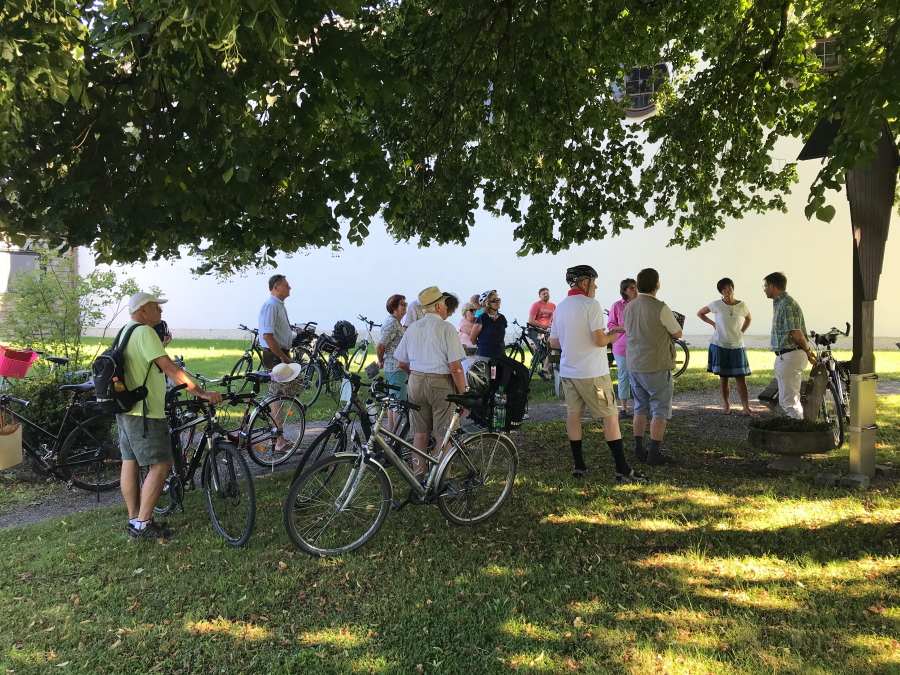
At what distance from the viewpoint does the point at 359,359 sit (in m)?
12.9

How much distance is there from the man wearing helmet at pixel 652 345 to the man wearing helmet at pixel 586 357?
2.04ft

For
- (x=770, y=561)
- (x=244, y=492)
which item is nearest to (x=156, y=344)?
(x=244, y=492)

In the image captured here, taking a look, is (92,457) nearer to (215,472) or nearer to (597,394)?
(215,472)

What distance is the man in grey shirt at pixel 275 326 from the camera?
7121 mm

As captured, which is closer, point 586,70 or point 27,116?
point 27,116

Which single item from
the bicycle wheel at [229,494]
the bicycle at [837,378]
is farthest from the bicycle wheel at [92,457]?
the bicycle at [837,378]

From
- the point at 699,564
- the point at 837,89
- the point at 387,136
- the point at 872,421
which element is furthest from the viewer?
the point at 387,136

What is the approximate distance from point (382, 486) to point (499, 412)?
1333 mm

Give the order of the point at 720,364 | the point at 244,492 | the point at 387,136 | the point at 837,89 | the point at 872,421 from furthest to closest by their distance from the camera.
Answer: the point at 720,364
the point at 387,136
the point at 872,421
the point at 244,492
the point at 837,89

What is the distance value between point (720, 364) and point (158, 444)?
23.2 ft

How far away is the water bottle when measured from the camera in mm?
5280

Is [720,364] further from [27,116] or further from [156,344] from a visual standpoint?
[27,116]

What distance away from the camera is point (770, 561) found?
4188 millimetres

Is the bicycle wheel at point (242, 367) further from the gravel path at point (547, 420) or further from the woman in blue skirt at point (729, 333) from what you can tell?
the woman in blue skirt at point (729, 333)
